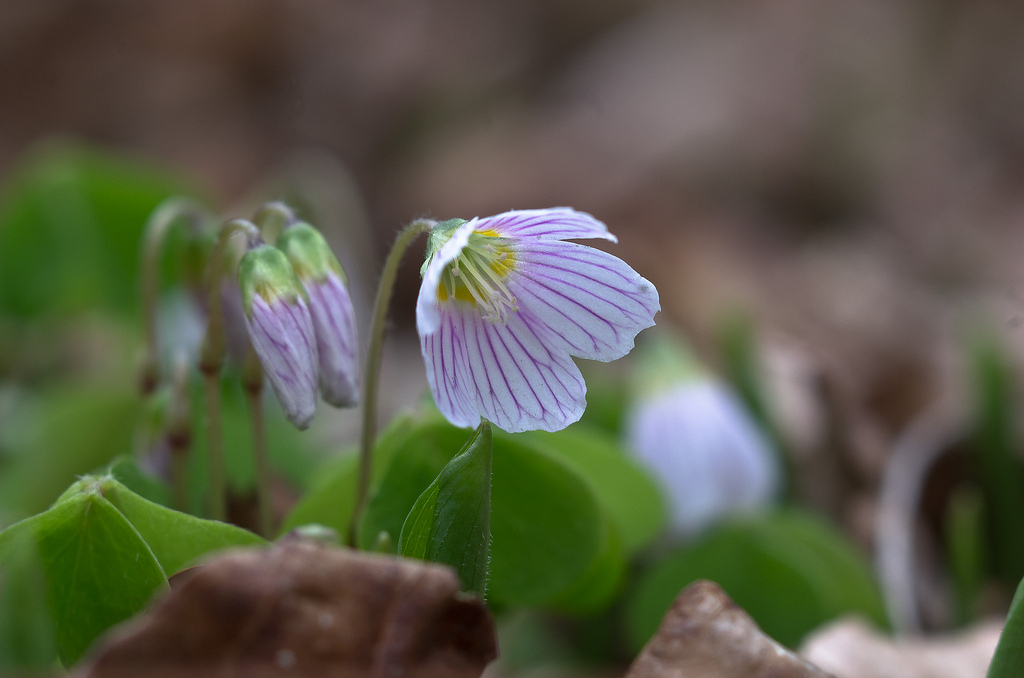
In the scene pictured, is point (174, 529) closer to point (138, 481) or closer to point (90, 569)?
point (90, 569)

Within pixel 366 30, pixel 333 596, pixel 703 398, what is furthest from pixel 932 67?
pixel 333 596

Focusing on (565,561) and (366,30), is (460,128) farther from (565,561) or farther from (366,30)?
(565,561)

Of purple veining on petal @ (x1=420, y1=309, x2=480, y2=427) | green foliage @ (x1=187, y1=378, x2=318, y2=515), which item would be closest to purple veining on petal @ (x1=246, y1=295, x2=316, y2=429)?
purple veining on petal @ (x1=420, y1=309, x2=480, y2=427)

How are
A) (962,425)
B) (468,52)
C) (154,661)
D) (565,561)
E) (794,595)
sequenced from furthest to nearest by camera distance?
(468,52), (962,425), (794,595), (565,561), (154,661)

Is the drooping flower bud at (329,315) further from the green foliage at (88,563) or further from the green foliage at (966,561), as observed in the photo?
the green foliage at (966,561)

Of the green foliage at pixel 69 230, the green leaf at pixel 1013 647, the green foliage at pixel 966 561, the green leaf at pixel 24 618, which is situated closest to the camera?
the green leaf at pixel 24 618

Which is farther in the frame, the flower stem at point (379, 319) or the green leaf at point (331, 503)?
the green leaf at point (331, 503)

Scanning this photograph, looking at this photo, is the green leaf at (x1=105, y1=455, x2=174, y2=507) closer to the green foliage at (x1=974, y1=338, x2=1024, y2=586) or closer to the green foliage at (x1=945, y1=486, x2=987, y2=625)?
the green foliage at (x1=945, y1=486, x2=987, y2=625)

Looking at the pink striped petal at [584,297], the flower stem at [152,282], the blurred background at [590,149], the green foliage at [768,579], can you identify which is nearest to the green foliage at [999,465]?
the blurred background at [590,149]
